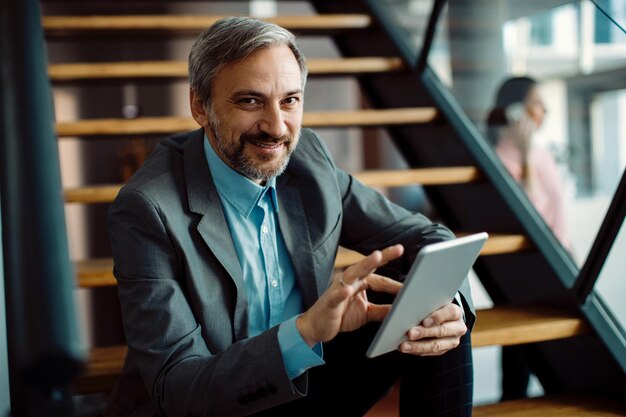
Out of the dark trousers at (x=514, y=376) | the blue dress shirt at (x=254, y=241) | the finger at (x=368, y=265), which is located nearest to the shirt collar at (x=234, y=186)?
the blue dress shirt at (x=254, y=241)

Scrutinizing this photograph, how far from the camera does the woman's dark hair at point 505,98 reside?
2807 mm

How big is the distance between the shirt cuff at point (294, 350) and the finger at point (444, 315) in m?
0.21

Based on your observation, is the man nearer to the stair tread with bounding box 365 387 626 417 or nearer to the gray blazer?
the gray blazer

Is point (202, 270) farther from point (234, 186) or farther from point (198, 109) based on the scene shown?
point (198, 109)

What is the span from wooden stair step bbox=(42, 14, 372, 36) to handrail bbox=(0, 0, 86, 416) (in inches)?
66.5

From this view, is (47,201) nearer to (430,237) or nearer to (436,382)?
(436,382)

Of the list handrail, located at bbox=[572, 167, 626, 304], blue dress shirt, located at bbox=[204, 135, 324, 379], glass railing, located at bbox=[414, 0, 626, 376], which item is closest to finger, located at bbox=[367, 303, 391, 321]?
blue dress shirt, located at bbox=[204, 135, 324, 379]

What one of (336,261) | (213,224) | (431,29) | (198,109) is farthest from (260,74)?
(431,29)

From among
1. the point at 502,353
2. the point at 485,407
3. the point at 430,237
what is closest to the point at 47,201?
the point at 430,237

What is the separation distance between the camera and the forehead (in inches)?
58.8

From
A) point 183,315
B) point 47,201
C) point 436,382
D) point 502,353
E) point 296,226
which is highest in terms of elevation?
point 47,201

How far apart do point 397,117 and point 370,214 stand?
2.99 ft

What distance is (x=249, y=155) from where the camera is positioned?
1.54 metres

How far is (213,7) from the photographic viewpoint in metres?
6.68
